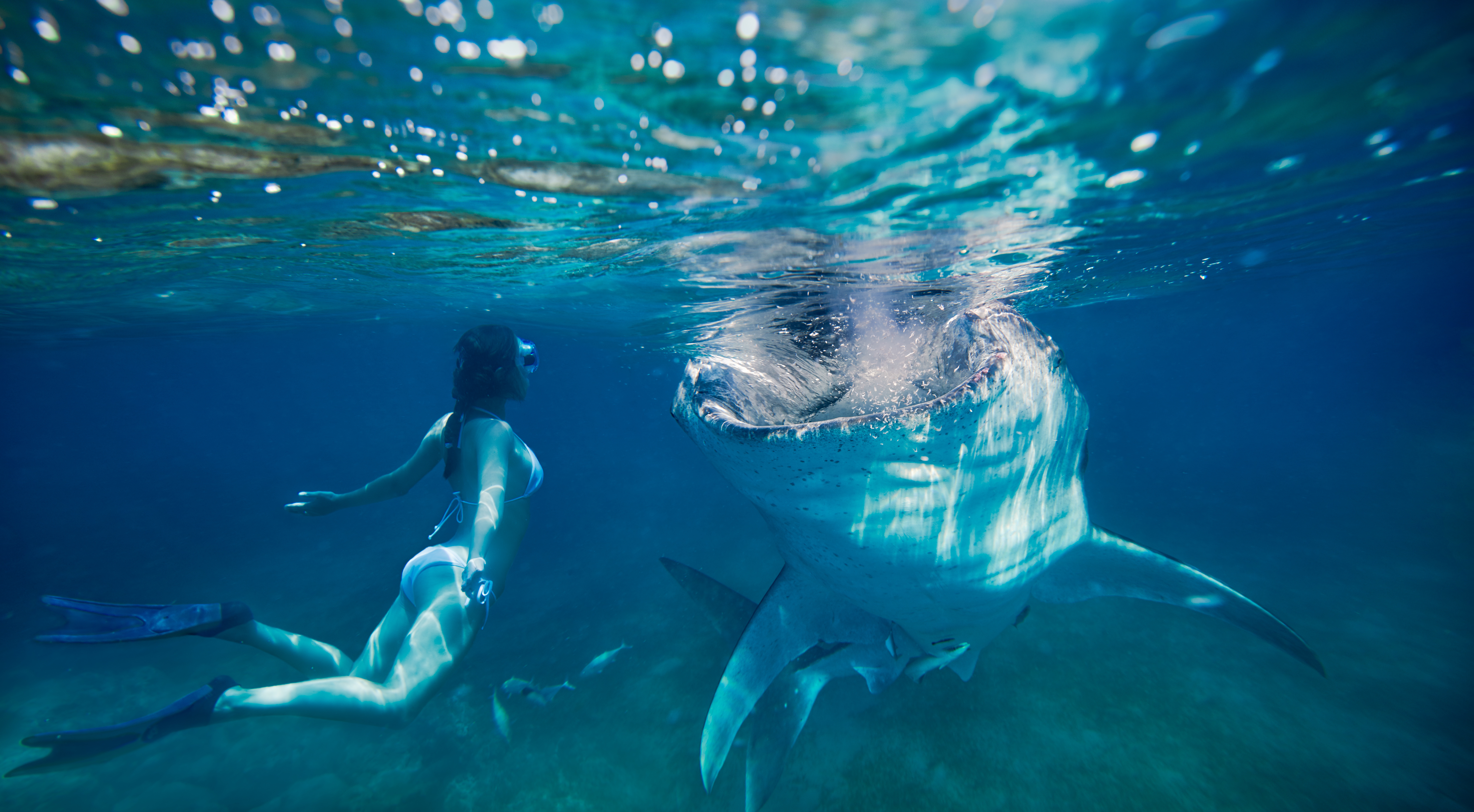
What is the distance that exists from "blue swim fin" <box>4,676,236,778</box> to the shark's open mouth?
12.9 feet

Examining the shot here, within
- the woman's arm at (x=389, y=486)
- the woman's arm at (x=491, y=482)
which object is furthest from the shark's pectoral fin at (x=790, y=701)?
the woman's arm at (x=389, y=486)

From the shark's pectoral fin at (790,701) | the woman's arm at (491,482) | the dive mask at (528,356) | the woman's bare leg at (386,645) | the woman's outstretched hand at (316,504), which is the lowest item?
the shark's pectoral fin at (790,701)

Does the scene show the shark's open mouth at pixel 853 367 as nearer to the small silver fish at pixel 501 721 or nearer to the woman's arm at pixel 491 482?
the woman's arm at pixel 491 482

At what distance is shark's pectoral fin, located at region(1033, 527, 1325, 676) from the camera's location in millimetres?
3867

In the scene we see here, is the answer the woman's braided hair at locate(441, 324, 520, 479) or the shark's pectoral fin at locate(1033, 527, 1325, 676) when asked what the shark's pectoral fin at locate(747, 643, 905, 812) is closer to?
the shark's pectoral fin at locate(1033, 527, 1325, 676)

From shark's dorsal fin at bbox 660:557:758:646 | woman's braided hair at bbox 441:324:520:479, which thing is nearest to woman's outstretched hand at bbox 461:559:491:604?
woman's braided hair at bbox 441:324:520:479

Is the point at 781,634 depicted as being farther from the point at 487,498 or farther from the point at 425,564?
the point at 425,564

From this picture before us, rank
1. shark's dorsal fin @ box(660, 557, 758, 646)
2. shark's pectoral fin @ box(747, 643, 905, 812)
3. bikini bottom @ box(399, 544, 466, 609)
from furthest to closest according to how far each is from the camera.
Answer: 1. shark's dorsal fin @ box(660, 557, 758, 646)
2. bikini bottom @ box(399, 544, 466, 609)
3. shark's pectoral fin @ box(747, 643, 905, 812)

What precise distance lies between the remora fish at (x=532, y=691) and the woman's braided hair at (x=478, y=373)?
11.6 feet

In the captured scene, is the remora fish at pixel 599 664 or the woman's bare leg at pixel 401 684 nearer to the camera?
the woman's bare leg at pixel 401 684

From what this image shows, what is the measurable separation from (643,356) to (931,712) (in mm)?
18918

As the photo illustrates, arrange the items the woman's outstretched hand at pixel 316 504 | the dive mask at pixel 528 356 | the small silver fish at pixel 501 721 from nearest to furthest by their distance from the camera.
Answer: the dive mask at pixel 528 356 < the woman's outstretched hand at pixel 316 504 < the small silver fish at pixel 501 721

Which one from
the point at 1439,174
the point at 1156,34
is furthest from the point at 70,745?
the point at 1439,174

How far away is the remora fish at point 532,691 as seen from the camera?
6.57 metres
